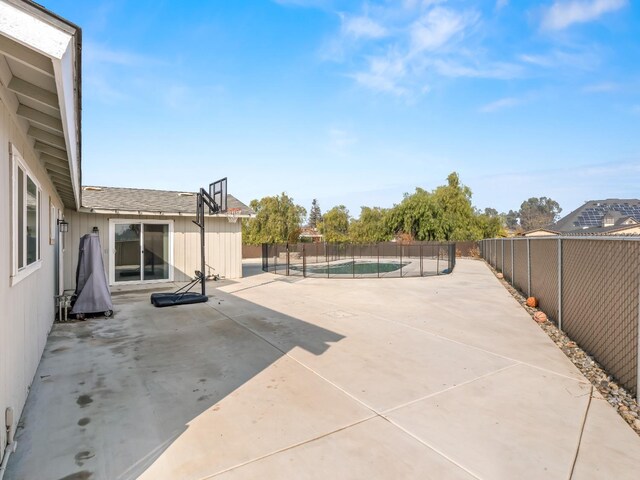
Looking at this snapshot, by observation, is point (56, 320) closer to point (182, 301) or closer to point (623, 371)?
point (182, 301)

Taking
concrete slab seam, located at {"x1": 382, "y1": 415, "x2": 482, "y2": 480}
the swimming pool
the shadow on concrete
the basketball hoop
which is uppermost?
the basketball hoop

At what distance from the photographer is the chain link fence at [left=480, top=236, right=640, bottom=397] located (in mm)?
2959

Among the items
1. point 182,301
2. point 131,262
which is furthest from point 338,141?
point 182,301

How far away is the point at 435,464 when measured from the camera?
2.01m

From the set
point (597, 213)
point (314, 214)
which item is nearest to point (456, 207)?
point (597, 213)

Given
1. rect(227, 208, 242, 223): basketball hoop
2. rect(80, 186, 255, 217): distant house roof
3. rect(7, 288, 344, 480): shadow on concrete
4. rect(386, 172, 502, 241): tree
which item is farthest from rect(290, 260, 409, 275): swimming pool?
rect(386, 172, 502, 241): tree

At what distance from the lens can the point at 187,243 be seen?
11234 millimetres

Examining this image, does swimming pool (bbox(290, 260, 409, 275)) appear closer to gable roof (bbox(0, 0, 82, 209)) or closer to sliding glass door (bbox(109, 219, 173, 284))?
sliding glass door (bbox(109, 219, 173, 284))

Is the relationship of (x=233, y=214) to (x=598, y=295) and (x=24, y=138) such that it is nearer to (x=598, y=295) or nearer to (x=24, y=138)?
(x=24, y=138)

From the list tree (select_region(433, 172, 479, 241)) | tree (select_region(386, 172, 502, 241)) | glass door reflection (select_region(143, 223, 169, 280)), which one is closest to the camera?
glass door reflection (select_region(143, 223, 169, 280))

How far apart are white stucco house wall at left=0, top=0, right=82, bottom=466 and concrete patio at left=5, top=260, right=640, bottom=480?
478 millimetres

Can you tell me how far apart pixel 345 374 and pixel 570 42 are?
1105 cm

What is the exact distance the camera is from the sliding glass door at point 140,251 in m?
10.3

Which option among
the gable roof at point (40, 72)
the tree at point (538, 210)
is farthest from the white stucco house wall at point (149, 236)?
the tree at point (538, 210)
